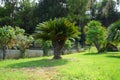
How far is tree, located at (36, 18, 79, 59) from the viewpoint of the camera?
18.0 meters

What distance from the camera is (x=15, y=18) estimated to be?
45.4 metres

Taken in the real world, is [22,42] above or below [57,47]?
above

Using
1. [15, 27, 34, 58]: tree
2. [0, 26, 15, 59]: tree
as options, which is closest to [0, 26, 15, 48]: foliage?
[0, 26, 15, 59]: tree

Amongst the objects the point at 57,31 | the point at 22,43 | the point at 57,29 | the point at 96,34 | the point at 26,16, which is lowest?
the point at 22,43

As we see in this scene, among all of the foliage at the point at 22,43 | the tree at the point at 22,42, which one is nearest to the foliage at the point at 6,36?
the tree at the point at 22,42

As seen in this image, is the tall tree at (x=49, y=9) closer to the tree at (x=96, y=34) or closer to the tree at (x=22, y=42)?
the tree at (x=96, y=34)

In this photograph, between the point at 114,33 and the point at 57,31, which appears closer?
the point at 57,31

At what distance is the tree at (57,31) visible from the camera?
710 inches

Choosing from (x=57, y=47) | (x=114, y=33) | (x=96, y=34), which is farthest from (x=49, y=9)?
(x=57, y=47)

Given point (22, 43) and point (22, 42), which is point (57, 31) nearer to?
point (22, 42)

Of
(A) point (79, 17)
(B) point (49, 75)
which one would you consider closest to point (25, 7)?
(A) point (79, 17)

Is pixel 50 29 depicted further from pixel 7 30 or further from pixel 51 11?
pixel 51 11

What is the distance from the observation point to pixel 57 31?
18.1 metres

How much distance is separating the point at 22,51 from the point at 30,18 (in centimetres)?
2164
